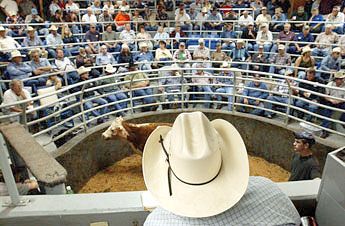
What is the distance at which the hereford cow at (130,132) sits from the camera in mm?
5238

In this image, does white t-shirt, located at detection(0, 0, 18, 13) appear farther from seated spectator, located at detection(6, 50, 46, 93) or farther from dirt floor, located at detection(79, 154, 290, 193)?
dirt floor, located at detection(79, 154, 290, 193)

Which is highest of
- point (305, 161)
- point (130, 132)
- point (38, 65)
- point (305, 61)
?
point (38, 65)

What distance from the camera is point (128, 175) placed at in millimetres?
5660

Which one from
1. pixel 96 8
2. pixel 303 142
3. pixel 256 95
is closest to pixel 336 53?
pixel 256 95

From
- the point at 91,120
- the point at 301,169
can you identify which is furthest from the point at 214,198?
the point at 91,120

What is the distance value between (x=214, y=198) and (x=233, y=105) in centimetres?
498

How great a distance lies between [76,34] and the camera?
970cm

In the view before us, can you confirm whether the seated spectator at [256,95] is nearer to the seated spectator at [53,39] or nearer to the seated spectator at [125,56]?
the seated spectator at [125,56]

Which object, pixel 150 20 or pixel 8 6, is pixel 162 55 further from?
pixel 8 6

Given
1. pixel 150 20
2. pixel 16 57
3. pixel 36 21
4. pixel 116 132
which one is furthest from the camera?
pixel 150 20

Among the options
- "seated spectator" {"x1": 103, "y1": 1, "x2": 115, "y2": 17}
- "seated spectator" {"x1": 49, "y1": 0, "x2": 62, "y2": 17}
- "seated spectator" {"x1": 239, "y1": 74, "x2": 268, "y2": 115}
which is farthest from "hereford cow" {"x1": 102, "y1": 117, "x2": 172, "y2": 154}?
"seated spectator" {"x1": 49, "y1": 0, "x2": 62, "y2": 17}

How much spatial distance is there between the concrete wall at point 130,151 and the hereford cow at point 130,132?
1.48 feet

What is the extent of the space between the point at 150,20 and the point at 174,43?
2.44 metres

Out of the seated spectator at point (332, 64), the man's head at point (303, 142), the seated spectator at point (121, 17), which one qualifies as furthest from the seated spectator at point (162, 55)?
the man's head at point (303, 142)
